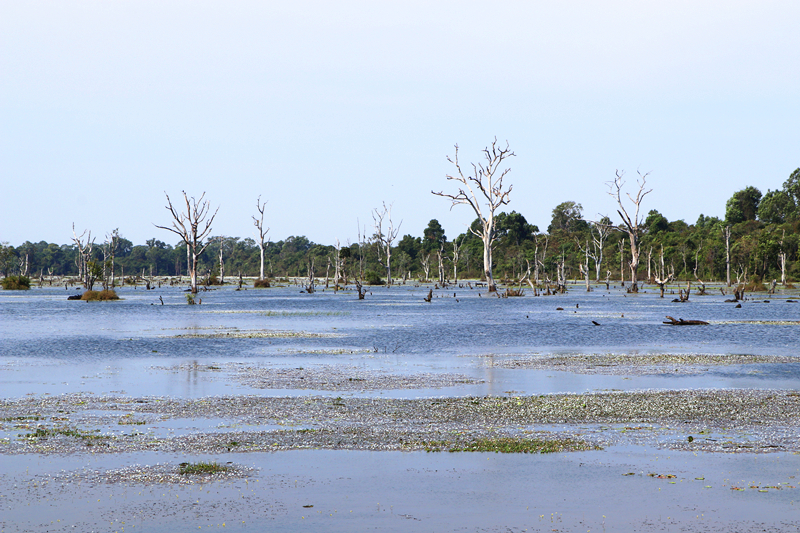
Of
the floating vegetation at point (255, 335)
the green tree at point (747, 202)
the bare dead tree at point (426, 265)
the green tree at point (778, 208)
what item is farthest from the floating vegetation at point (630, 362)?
the green tree at point (747, 202)

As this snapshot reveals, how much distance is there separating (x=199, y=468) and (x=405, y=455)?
3054 mm

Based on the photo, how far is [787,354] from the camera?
27.8 m

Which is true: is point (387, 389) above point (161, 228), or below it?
below

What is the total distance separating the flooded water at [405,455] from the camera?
9305mm

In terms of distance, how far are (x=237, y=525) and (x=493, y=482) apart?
11.5 ft

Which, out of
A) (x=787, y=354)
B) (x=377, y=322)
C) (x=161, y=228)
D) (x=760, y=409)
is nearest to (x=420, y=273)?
(x=161, y=228)

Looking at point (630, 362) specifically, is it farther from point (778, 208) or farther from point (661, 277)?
point (778, 208)

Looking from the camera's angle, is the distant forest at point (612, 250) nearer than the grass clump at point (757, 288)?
No

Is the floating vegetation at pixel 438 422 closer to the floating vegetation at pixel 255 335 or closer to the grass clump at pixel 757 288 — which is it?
the floating vegetation at pixel 255 335

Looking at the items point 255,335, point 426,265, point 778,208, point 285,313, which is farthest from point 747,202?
point 255,335

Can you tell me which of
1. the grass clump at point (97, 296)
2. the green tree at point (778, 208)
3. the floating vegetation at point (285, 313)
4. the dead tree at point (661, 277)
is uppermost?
the green tree at point (778, 208)

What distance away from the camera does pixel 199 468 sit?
444 inches

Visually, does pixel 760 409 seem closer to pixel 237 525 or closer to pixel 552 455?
pixel 552 455

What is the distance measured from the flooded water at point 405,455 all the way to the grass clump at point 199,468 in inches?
16.8
